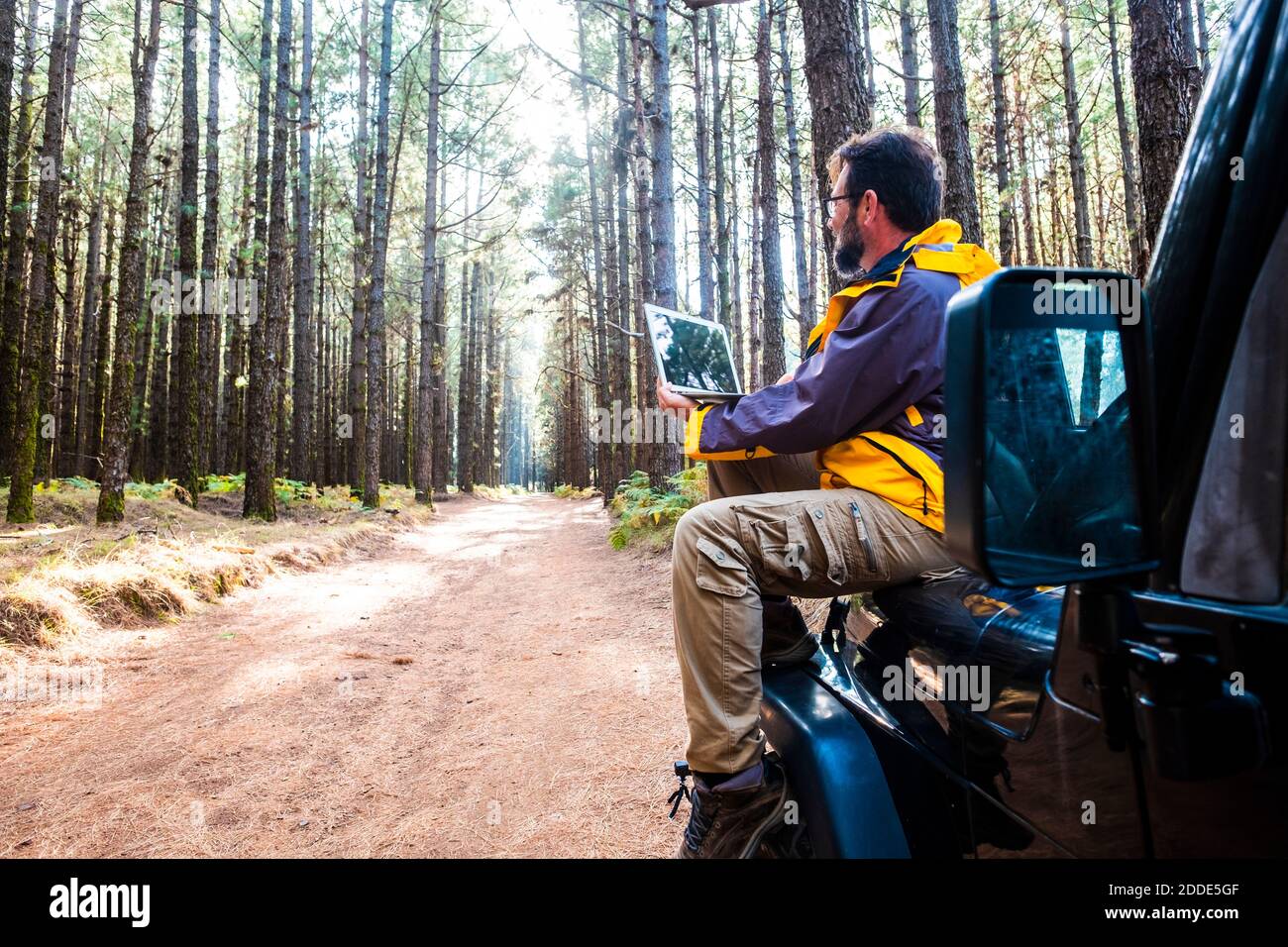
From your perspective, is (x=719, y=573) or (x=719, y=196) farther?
(x=719, y=196)

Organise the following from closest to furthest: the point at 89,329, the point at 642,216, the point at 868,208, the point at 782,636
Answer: the point at 782,636
the point at 868,208
the point at 642,216
the point at 89,329

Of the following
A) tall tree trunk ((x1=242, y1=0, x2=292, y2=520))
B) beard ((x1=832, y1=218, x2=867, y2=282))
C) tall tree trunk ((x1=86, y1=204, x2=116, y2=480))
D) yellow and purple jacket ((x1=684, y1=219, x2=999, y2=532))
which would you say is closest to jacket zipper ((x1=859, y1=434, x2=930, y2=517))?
yellow and purple jacket ((x1=684, y1=219, x2=999, y2=532))

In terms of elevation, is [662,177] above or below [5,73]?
below

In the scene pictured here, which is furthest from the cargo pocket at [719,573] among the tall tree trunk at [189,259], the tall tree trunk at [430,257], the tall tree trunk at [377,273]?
the tall tree trunk at [430,257]

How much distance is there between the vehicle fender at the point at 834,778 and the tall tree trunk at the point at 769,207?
444 inches

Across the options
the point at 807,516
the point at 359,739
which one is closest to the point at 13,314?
the point at 359,739

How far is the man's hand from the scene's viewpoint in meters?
2.22

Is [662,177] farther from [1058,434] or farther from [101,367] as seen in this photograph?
[101,367]

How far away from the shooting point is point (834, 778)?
57.9 inches

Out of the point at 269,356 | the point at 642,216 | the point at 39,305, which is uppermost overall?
the point at 642,216

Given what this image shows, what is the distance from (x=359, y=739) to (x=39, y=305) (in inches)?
368

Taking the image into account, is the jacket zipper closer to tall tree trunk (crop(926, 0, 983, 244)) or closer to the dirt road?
the dirt road

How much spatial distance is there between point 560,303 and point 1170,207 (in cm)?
3562
